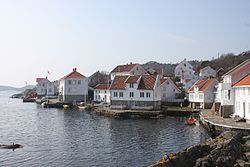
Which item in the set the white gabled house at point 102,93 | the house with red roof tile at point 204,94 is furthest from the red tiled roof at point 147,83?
the white gabled house at point 102,93

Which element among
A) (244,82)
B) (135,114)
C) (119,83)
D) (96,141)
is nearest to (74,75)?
(119,83)

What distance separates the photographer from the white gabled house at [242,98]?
48344 millimetres

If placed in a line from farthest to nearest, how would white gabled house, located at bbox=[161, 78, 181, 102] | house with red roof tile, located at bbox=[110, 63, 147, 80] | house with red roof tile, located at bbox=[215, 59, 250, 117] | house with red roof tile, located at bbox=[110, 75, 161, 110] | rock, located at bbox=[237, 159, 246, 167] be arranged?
house with red roof tile, located at bbox=[110, 63, 147, 80] < white gabled house, located at bbox=[161, 78, 181, 102] < house with red roof tile, located at bbox=[110, 75, 161, 110] < house with red roof tile, located at bbox=[215, 59, 250, 117] < rock, located at bbox=[237, 159, 246, 167]

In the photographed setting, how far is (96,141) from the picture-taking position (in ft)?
147

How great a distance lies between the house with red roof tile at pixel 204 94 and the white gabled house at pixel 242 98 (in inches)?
1062

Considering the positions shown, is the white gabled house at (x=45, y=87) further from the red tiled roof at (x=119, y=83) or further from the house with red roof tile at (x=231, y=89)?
the house with red roof tile at (x=231, y=89)

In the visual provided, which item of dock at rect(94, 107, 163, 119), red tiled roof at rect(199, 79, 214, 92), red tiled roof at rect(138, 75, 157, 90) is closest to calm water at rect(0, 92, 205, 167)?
dock at rect(94, 107, 163, 119)

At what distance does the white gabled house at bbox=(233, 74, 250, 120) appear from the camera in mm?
48344

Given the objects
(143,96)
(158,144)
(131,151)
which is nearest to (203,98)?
(143,96)

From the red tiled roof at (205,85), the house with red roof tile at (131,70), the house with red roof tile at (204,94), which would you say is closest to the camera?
the house with red roof tile at (204,94)

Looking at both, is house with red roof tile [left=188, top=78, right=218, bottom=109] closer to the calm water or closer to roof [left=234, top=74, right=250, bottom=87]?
the calm water

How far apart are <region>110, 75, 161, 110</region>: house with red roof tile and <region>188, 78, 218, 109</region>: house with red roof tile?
989 cm

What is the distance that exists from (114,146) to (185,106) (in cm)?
4934

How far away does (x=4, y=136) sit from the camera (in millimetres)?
49250
